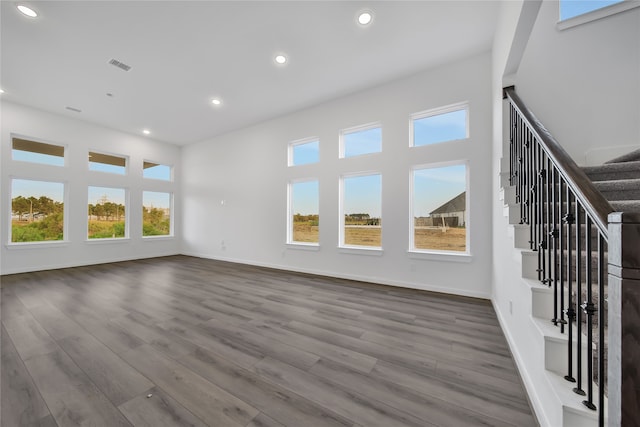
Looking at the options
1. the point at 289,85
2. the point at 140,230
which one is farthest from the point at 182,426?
the point at 140,230

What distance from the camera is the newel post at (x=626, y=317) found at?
70cm

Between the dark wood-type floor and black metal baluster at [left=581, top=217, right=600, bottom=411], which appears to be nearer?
black metal baluster at [left=581, top=217, right=600, bottom=411]

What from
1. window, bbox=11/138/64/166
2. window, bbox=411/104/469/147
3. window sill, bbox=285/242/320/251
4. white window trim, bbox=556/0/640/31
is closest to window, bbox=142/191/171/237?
window, bbox=11/138/64/166

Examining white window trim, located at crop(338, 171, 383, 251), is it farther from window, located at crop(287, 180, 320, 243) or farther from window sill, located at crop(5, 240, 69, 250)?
window sill, located at crop(5, 240, 69, 250)

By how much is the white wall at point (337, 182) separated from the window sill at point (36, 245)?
2.65 metres

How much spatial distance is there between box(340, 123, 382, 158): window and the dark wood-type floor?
2.60 meters

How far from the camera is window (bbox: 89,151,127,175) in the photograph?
5.86m

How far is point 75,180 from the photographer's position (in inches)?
215

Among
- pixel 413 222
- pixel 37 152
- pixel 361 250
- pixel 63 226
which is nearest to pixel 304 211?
pixel 361 250

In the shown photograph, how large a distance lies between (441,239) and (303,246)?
8.53 feet

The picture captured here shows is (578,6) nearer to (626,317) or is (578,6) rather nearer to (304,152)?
(626,317)

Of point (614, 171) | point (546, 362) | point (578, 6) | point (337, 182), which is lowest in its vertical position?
point (546, 362)

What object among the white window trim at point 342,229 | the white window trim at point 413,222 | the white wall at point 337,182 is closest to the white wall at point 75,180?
the white wall at point 337,182

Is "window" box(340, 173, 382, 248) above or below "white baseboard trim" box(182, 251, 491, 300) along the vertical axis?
above
